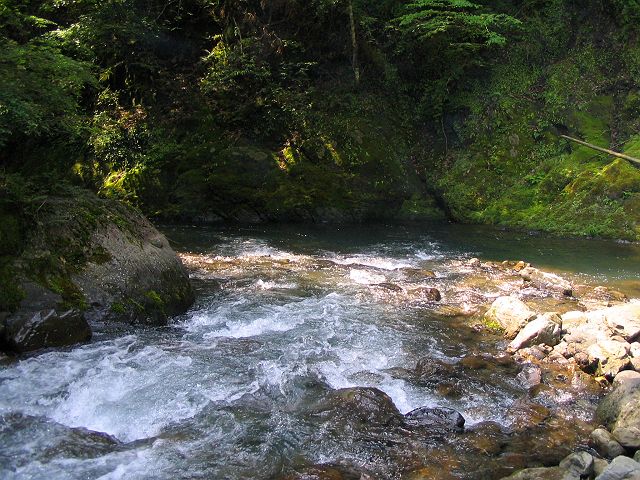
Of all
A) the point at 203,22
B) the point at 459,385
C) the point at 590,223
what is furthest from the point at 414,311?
the point at 203,22

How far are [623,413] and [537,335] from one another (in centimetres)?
213

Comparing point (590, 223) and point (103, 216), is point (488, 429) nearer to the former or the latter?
point (103, 216)

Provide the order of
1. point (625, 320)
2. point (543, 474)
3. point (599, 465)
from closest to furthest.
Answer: point (543, 474) < point (599, 465) < point (625, 320)

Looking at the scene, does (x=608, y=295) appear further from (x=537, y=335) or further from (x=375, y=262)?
(x=375, y=262)

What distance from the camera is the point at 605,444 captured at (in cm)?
486

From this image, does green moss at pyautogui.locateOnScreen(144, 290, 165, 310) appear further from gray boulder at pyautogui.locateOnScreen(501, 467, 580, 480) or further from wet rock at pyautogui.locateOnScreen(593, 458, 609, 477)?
wet rock at pyautogui.locateOnScreen(593, 458, 609, 477)

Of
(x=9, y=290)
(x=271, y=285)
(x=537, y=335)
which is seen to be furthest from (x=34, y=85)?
(x=537, y=335)

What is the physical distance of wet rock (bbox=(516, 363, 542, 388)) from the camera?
625 centimetres

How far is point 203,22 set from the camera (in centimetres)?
1744

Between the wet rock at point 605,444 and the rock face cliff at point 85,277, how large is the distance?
553cm

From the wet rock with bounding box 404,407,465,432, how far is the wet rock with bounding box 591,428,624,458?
47.5 inches

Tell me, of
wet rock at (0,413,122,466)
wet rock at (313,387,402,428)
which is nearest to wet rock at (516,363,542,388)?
wet rock at (313,387,402,428)

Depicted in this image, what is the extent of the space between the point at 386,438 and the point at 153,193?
1188 cm

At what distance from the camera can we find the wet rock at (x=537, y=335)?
7250 millimetres
